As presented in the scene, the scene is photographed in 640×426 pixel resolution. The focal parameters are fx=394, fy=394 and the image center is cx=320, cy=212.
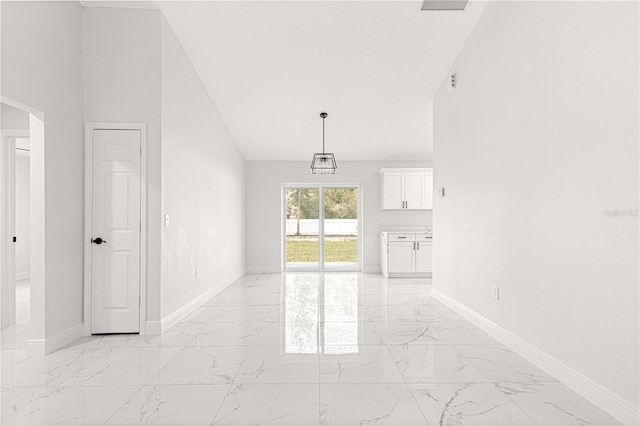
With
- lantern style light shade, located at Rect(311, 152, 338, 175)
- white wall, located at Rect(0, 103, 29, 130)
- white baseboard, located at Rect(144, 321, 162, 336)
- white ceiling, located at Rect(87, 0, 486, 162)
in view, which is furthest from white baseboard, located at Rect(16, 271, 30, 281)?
lantern style light shade, located at Rect(311, 152, 338, 175)

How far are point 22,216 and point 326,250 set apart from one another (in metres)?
5.64

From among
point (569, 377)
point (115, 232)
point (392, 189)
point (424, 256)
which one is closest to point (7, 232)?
point (115, 232)

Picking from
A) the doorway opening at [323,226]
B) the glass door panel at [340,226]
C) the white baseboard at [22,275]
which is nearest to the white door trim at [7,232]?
the white baseboard at [22,275]

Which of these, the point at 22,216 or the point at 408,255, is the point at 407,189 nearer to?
the point at 408,255

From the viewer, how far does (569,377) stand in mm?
2521

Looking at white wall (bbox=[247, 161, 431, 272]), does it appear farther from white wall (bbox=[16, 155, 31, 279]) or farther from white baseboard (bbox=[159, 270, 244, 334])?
white wall (bbox=[16, 155, 31, 279])

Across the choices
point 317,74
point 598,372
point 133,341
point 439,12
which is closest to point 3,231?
point 133,341

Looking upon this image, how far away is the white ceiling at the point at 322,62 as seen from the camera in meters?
4.02

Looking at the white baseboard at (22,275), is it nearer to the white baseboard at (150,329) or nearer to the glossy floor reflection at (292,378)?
the glossy floor reflection at (292,378)

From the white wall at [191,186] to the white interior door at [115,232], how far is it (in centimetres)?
26

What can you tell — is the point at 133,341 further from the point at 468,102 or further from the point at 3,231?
the point at 468,102

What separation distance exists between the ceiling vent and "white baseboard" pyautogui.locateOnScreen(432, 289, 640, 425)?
2944mm

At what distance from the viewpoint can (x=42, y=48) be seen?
318cm

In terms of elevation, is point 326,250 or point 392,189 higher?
point 392,189
